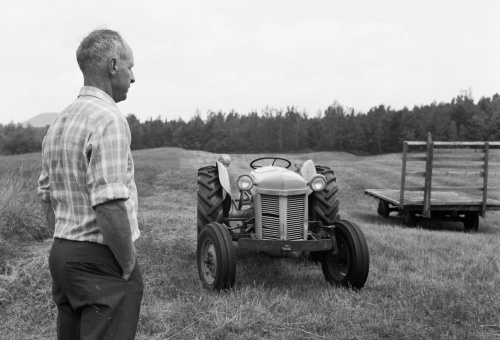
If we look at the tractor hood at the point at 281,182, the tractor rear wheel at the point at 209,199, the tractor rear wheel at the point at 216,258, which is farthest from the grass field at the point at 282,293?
the tractor hood at the point at 281,182

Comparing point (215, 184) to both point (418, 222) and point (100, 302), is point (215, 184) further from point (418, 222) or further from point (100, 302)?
point (418, 222)

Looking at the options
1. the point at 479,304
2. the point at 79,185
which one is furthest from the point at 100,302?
the point at 479,304

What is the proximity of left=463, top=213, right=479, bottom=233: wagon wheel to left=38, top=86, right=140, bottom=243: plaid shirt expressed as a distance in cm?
1198

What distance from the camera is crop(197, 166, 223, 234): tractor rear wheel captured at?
20.3 feet

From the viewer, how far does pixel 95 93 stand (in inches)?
84.7

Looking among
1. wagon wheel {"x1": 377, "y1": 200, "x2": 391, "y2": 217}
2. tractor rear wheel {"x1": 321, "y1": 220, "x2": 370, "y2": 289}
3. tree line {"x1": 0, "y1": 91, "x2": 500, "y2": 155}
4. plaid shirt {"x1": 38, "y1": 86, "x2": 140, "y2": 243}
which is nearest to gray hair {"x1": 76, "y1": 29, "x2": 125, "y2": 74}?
plaid shirt {"x1": 38, "y1": 86, "x2": 140, "y2": 243}

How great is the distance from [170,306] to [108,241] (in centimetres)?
275

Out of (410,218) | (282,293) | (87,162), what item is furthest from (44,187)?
(410,218)

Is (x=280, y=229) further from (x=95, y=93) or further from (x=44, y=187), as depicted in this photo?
(x=95, y=93)

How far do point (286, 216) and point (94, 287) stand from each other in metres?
3.64

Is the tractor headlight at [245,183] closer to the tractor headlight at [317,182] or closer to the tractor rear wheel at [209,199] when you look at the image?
the tractor rear wheel at [209,199]

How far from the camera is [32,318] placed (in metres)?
4.44

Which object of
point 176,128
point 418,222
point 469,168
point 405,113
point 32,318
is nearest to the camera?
point 32,318

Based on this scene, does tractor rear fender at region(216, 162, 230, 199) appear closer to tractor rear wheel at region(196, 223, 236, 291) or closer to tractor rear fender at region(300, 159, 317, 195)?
tractor rear wheel at region(196, 223, 236, 291)
